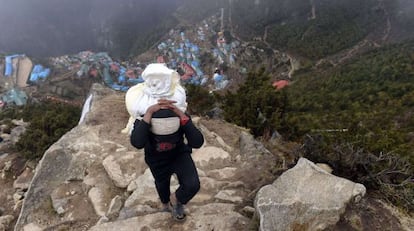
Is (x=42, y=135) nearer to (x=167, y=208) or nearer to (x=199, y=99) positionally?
(x=199, y=99)

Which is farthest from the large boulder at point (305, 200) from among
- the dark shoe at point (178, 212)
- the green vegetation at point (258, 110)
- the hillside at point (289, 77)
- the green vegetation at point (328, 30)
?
the green vegetation at point (328, 30)

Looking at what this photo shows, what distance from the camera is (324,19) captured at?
2901 inches

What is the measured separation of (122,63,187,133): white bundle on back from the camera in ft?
10.1

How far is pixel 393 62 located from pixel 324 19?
38.8 m

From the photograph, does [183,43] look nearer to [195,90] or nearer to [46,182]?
[195,90]

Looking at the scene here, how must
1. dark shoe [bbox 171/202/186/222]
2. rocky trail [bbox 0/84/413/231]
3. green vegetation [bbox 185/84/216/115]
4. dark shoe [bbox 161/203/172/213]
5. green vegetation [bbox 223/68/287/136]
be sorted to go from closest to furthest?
rocky trail [bbox 0/84/413/231] < dark shoe [bbox 171/202/186/222] < dark shoe [bbox 161/203/172/213] < green vegetation [bbox 223/68/287/136] < green vegetation [bbox 185/84/216/115]

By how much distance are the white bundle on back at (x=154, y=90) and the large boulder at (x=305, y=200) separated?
1425 millimetres

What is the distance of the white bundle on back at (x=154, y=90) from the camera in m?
3.08

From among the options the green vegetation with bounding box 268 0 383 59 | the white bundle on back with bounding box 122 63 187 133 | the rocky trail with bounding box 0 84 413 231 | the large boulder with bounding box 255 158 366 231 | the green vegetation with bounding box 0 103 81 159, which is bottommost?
the green vegetation with bounding box 268 0 383 59

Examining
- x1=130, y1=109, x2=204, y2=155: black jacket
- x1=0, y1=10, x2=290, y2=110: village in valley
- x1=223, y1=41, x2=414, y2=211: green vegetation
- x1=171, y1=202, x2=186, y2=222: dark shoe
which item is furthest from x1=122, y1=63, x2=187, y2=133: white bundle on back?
x1=0, y1=10, x2=290, y2=110: village in valley

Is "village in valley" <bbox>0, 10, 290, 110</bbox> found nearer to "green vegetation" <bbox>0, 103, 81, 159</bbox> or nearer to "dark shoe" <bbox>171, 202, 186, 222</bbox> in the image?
"green vegetation" <bbox>0, 103, 81, 159</bbox>

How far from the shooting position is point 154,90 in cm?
312

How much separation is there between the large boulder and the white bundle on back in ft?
4.68

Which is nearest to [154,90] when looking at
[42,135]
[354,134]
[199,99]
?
[354,134]
